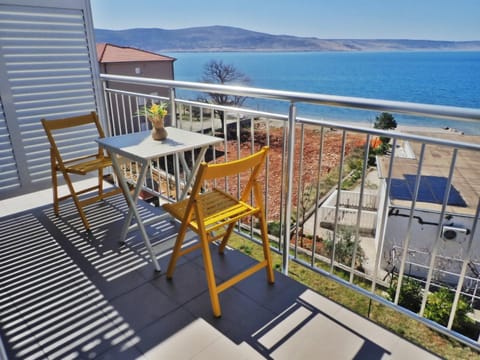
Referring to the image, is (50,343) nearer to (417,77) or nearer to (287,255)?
(287,255)

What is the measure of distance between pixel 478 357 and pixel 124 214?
3.10 meters

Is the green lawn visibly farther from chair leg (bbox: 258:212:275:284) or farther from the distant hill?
the distant hill

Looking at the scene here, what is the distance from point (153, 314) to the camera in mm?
1971

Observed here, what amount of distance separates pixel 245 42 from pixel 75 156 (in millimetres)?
80627

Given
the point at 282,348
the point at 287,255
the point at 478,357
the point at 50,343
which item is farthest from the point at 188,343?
the point at 478,357

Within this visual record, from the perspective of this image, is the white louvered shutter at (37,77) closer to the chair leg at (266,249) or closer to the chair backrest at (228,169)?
the chair backrest at (228,169)

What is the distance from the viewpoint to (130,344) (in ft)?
5.77

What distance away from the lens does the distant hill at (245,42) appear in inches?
2872

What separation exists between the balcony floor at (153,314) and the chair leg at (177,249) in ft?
0.27

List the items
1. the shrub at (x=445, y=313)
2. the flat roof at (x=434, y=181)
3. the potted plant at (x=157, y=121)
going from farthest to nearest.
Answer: the flat roof at (x=434, y=181) < the shrub at (x=445, y=313) < the potted plant at (x=157, y=121)

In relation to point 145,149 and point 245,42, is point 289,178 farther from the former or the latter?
point 245,42

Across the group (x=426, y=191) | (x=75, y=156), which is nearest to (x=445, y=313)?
(x=75, y=156)

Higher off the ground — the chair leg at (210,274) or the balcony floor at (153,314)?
the chair leg at (210,274)

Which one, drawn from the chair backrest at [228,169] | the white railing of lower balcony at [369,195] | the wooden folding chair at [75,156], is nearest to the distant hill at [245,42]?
the white railing of lower balcony at [369,195]
